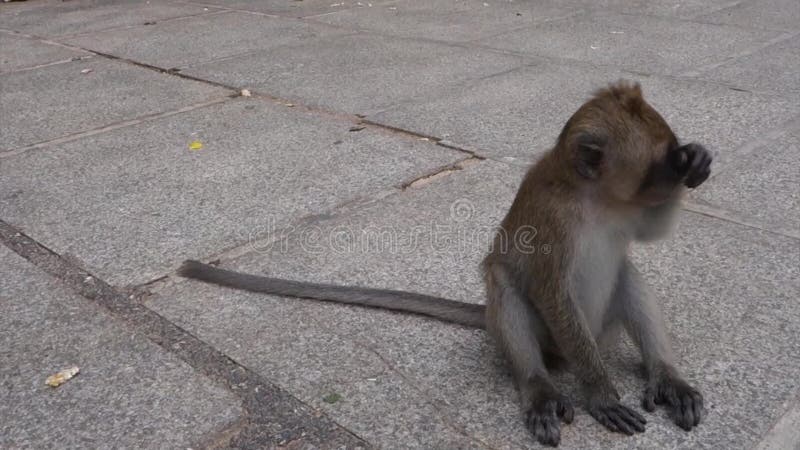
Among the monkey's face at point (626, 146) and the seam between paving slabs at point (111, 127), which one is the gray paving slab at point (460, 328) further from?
the seam between paving slabs at point (111, 127)

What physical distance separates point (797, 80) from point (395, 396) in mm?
5216

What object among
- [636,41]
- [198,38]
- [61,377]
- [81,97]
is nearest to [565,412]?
[61,377]

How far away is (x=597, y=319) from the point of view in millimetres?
2936

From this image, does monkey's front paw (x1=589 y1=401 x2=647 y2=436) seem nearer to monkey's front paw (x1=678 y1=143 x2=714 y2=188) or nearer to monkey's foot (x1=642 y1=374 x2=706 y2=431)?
monkey's foot (x1=642 y1=374 x2=706 y2=431)

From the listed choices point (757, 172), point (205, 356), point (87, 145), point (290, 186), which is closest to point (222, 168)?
point (290, 186)

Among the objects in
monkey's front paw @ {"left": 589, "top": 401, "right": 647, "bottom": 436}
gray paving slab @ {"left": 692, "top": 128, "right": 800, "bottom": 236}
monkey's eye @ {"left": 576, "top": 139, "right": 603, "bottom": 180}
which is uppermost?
monkey's eye @ {"left": 576, "top": 139, "right": 603, "bottom": 180}

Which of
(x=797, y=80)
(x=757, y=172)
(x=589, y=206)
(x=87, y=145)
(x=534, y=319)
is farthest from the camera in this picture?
(x=797, y=80)

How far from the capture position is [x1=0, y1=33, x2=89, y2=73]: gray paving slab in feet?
26.3

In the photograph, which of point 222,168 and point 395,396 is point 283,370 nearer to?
point 395,396

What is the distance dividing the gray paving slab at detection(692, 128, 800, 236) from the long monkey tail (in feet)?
6.03

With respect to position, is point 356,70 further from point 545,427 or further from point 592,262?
point 545,427

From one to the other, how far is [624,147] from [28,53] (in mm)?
7588

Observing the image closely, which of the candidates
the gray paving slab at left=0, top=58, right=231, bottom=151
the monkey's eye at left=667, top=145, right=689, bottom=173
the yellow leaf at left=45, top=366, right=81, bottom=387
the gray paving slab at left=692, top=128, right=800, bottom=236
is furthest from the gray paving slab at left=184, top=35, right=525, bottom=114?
the monkey's eye at left=667, top=145, right=689, bottom=173

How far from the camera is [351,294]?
3525 millimetres
